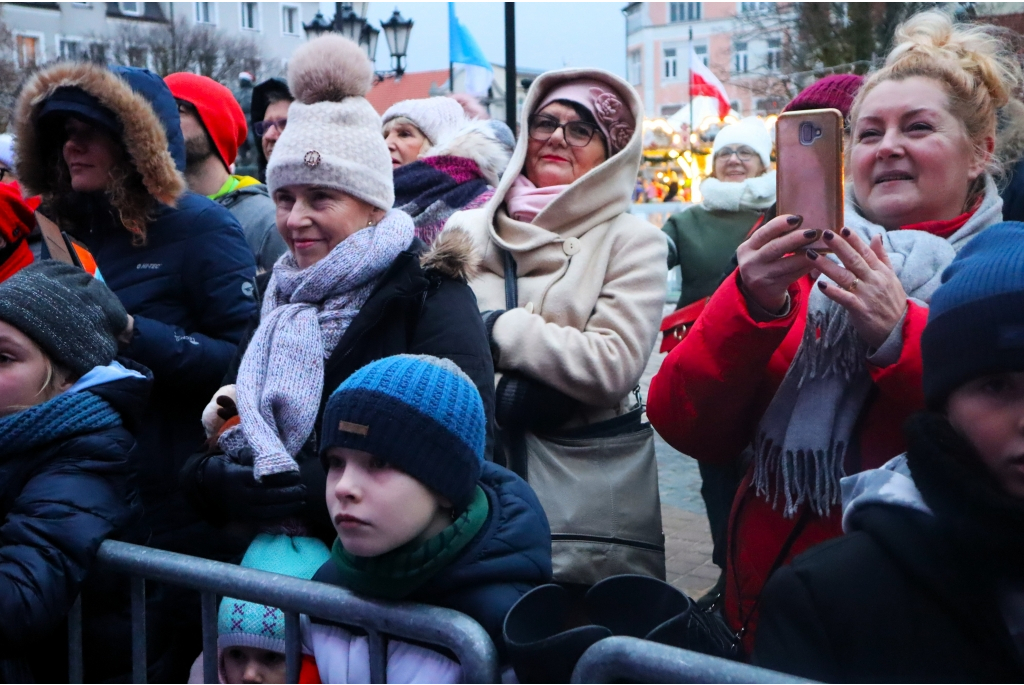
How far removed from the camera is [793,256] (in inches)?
80.1

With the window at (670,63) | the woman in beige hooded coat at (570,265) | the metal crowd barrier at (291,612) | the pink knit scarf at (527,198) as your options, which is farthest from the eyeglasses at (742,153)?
the window at (670,63)

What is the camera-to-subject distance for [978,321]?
161 centimetres

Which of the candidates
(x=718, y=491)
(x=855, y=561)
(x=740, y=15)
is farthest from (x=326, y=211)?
(x=740, y=15)

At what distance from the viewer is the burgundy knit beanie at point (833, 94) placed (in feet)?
9.71

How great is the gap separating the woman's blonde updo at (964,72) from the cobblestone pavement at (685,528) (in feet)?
6.51

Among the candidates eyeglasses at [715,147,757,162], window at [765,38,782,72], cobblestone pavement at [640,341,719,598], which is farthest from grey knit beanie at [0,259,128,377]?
window at [765,38,782,72]

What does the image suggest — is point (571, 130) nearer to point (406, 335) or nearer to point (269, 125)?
point (406, 335)

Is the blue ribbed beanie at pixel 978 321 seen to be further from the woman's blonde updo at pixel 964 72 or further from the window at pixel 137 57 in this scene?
the window at pixel 137 57

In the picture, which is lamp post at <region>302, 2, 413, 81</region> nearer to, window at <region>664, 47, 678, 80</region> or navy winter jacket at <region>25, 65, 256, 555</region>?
navy winter jacket at <region>25, 65, 256, 555</region>

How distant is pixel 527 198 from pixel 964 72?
1281 millimetres

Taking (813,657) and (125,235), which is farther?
(125,235)

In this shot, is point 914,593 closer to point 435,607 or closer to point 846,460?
point 846,460

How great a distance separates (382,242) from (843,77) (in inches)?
58.0

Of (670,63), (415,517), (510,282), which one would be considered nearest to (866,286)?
(415,517)
